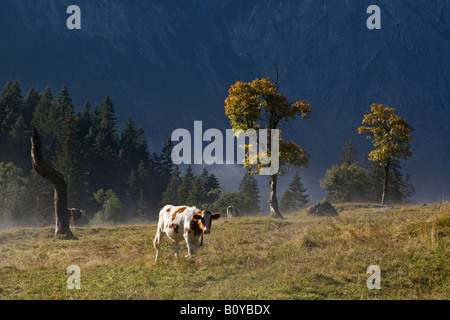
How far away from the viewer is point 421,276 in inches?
438

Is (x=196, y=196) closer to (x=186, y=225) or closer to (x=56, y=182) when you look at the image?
(x=56, y=182)

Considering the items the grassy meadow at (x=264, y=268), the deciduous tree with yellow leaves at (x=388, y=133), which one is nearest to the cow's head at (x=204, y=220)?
the grassy meadow at (x=264, y=268)

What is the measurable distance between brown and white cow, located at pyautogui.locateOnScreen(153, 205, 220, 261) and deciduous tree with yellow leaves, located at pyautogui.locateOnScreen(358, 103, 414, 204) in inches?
1577

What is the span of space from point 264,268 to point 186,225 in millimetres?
4020

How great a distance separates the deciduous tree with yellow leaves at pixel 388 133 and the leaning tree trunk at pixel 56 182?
129 feet

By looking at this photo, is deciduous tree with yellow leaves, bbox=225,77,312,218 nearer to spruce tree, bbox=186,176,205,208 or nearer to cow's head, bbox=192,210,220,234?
cow's head, bbox=192,210,220,234

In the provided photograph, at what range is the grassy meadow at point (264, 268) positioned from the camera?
35.1ft

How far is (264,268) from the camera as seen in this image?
13102mm

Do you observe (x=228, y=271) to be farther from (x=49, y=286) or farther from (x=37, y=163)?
(x=37, y=163)

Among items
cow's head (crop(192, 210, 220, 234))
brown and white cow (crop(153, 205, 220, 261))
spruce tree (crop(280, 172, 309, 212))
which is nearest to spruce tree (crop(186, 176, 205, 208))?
spruce tree (crop(280, 172, 309, 212))

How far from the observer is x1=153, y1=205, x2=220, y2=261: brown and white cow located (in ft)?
49.3
